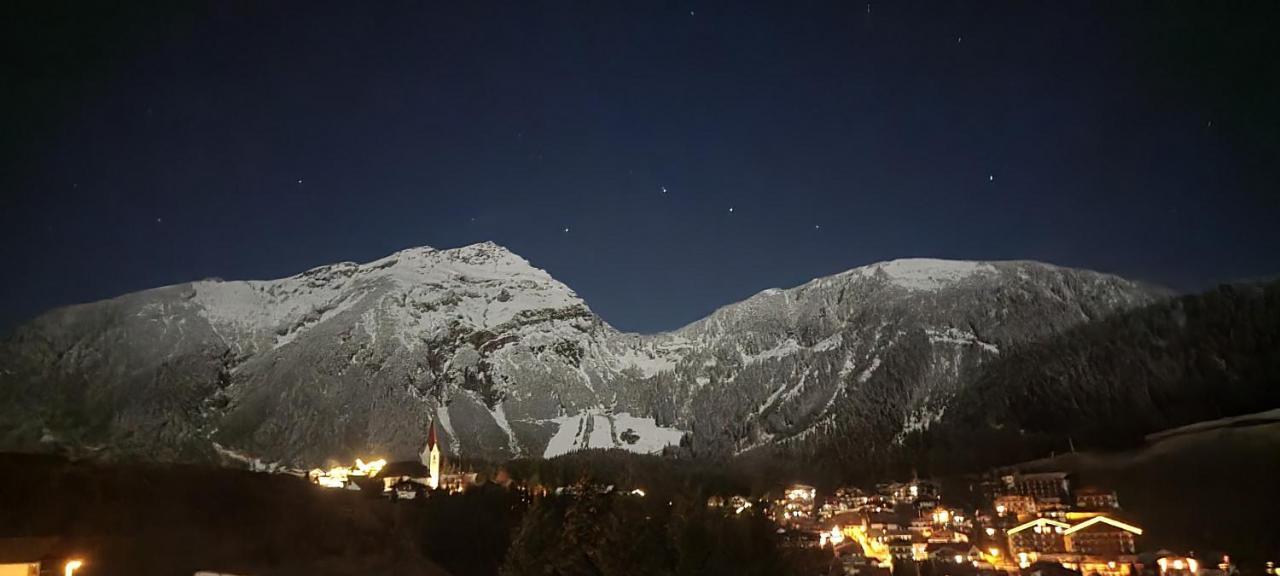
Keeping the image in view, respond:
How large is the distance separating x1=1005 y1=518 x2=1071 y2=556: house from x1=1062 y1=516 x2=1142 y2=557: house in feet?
1.83

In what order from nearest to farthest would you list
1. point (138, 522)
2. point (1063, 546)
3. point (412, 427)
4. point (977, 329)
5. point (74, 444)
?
point (138, 522) < point (1063, 546) < point (74, 444) < point (977, 329) < point (412, 427)

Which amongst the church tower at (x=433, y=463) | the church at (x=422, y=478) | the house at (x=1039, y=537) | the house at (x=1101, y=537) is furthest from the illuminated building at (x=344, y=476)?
the house at (x=1101, y=537)

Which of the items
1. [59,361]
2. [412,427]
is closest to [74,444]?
[59,361]

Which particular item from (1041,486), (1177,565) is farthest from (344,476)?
(1177,565)

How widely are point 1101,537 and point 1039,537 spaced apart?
334 cm

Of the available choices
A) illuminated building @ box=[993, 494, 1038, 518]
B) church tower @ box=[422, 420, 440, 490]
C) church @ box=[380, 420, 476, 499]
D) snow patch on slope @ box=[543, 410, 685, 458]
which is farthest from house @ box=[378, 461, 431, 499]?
snow patch on slope @ box=[543, 410, 685, 458]

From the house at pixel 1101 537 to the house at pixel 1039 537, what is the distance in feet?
1.83

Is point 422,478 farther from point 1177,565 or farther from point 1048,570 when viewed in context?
point 1177,565

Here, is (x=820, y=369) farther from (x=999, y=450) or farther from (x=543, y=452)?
(x=999, y=450)

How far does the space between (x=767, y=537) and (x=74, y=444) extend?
4264 cm

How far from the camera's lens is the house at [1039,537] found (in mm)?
45375

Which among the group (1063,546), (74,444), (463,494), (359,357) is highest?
(359,357)

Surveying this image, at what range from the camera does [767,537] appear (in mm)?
46781

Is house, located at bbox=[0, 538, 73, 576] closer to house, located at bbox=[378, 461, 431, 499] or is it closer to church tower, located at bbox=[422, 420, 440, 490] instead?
house, located at bbox=[378, 461, 431, 499]
